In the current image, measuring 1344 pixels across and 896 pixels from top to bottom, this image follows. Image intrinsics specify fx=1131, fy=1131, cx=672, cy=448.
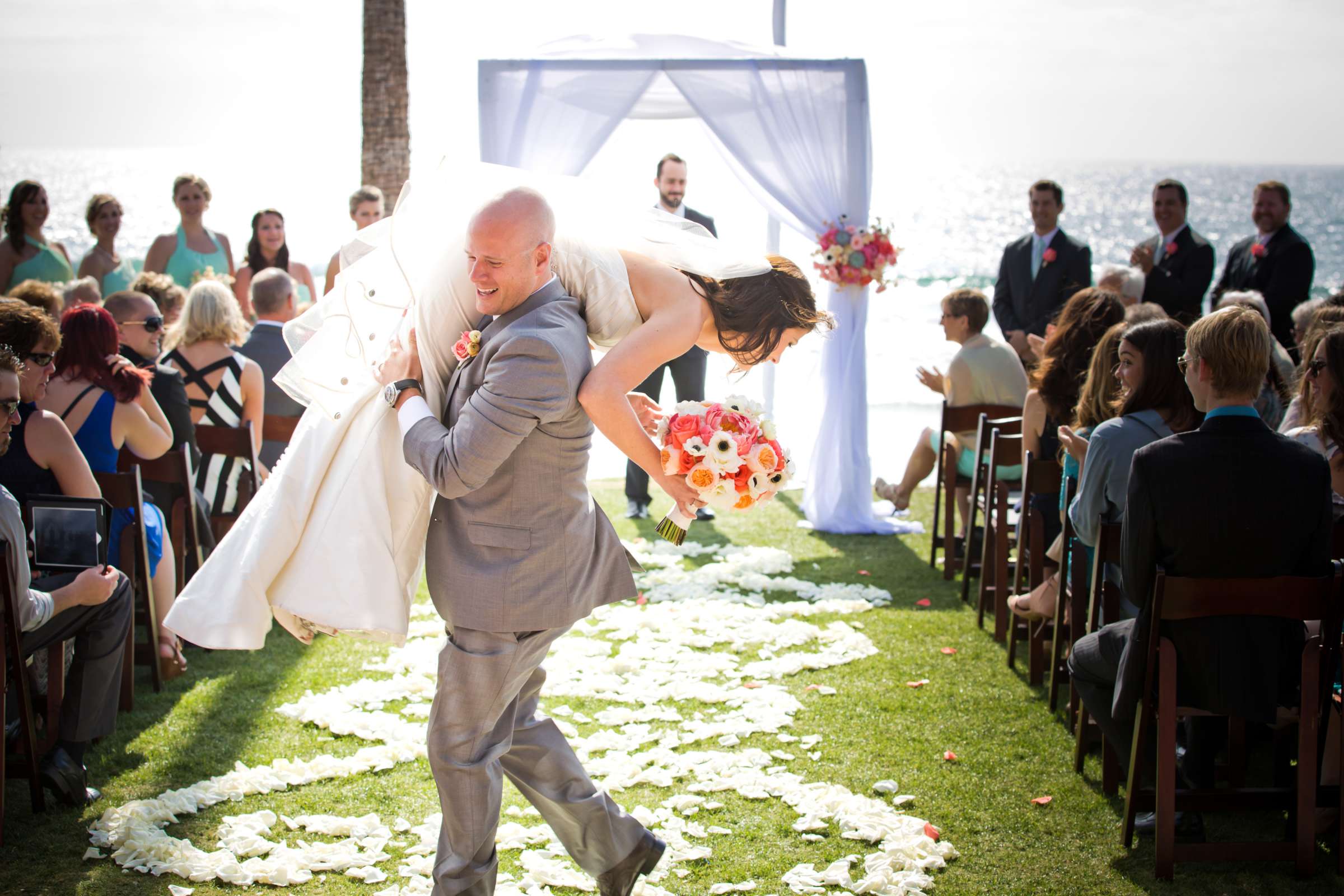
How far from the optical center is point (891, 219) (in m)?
9.05

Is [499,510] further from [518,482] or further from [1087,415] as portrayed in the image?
[1087,415]

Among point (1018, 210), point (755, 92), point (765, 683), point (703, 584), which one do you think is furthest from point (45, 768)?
point (1018, 210)

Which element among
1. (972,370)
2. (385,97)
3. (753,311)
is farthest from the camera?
(385,97)

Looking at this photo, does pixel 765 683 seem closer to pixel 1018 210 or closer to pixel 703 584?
pixel 703 584

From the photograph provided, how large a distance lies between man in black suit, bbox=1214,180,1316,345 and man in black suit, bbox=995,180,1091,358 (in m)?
1.15

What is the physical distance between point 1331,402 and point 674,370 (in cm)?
494

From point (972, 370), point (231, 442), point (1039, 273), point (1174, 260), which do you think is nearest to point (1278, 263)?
point (1174, 260)

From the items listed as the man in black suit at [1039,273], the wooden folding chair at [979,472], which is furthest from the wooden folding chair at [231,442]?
the man in black suit at [1039,273]

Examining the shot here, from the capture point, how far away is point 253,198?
67625 mm

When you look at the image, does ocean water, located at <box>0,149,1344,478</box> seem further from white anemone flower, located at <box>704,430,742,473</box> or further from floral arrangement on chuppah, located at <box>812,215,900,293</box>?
white anemone flower, located at <box>704,430,742,473</box>

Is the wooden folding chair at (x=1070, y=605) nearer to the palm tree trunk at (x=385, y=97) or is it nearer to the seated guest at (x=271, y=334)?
the seated guest at (x=271, y=334)

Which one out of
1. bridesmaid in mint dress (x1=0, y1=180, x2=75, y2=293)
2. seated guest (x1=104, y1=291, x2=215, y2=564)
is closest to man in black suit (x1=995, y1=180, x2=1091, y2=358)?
seated guest (x1=104, y1=291, x2=215, y2=564)

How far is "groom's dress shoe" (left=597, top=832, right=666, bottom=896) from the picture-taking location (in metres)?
3.27

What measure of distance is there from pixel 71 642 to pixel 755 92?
19.3ft
